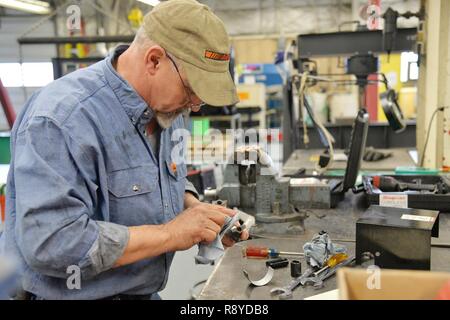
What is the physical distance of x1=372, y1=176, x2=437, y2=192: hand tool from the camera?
1864 mm

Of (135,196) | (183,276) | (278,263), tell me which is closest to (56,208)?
(135,196)

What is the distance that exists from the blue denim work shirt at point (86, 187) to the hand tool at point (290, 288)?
294 mm

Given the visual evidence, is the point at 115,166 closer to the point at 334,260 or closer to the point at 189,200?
the point at 189,200

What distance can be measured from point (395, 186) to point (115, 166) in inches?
51.6

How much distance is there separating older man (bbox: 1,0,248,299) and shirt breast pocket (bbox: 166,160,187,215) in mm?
11

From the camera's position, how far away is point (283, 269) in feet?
3.87

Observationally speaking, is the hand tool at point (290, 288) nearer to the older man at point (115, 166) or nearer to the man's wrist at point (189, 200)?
the older man at point (115, 166)

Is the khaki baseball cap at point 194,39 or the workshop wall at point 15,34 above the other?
the workshop wall at point 15,34

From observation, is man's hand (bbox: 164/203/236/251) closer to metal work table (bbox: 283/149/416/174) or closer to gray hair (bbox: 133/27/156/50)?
gray hair (bbox: 133/27/156/50)

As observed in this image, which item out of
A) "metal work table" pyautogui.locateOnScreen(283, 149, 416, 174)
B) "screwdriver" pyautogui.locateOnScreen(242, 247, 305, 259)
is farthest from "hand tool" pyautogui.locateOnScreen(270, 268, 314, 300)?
"metal work table" pyautogui.locateOnScreen(283, 149, 416, 174)

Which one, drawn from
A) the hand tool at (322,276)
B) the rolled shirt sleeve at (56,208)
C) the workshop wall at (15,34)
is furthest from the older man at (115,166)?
the workshop wall at (15,34)

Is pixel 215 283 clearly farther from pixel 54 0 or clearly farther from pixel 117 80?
pixel 54 0

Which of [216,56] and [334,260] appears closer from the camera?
[216,56]

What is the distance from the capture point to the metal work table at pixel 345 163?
2941 mm
